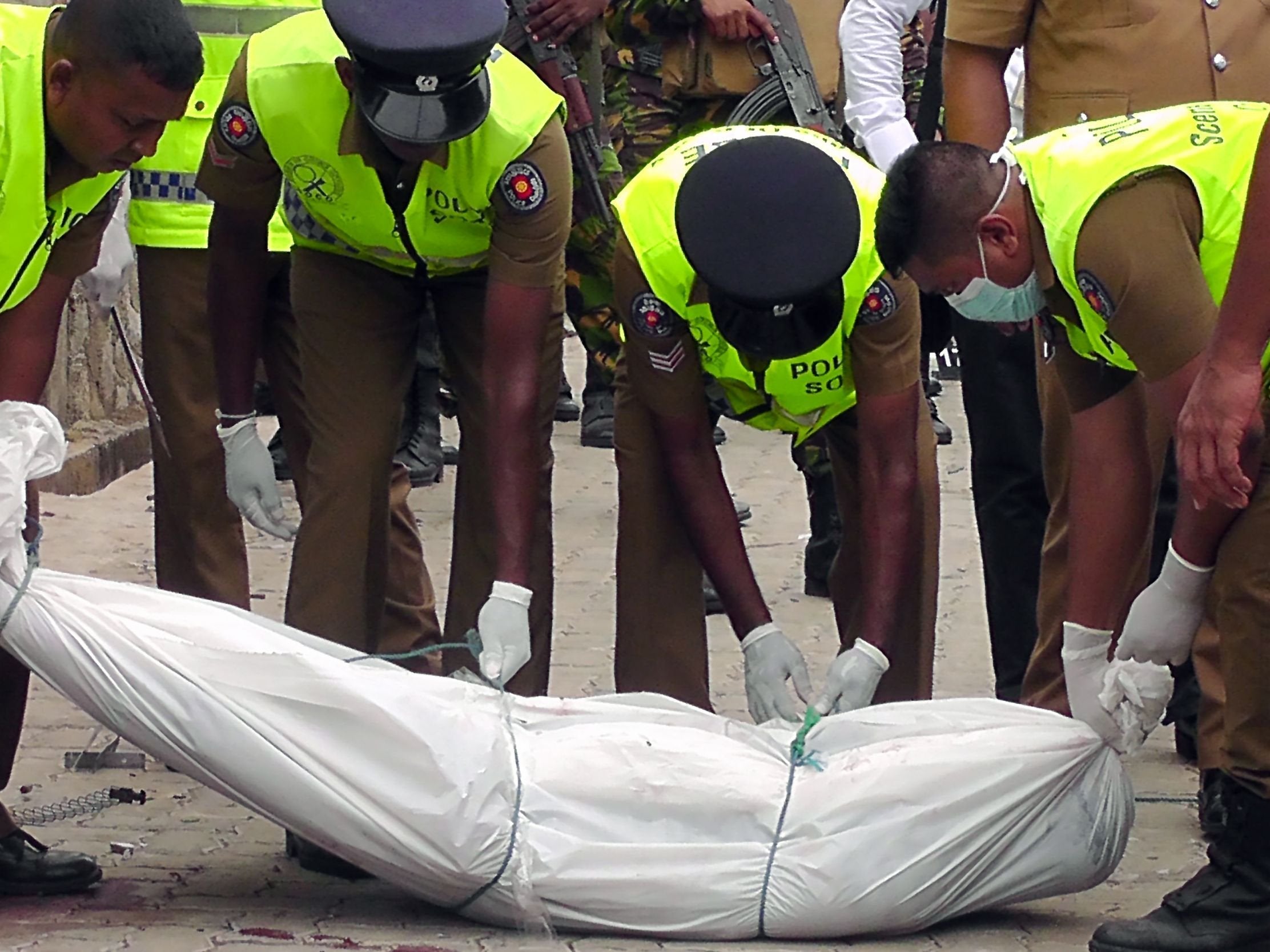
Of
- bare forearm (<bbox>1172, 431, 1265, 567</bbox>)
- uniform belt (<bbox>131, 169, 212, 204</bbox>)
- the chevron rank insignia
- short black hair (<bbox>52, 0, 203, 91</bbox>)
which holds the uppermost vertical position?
short black hair (<bbox>52, 0, 203, 91</bbox>)

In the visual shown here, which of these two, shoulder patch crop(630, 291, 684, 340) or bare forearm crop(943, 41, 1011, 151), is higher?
bare forearm crop(943, 41, 1011, 151)

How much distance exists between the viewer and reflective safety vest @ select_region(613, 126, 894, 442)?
3.29 meters

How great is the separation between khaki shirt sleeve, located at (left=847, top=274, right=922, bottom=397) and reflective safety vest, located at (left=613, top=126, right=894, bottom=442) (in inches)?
0.6

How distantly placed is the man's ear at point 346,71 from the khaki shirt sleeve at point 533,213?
270 millimetres

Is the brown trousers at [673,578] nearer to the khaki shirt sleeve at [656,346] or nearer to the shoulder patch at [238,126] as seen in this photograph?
the khaki shirt sleeve at [656,346]

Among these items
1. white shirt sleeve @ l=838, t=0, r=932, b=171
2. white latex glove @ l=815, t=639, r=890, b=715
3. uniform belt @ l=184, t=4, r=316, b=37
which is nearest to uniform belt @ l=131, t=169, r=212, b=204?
uniform belt @ l=184, t=4, r=316, b=37

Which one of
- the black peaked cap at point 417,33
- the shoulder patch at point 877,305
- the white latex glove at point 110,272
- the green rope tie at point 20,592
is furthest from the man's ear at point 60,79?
the shoulder patch at point 877,305

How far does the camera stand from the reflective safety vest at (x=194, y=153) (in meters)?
4.00

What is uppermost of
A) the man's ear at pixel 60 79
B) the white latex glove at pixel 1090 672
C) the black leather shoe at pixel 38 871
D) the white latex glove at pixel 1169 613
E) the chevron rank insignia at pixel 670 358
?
the man's ear at pixel 60 79

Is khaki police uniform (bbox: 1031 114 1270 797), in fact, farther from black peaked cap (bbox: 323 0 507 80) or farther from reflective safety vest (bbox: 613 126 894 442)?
black peaked cap (bbox: 323 0 507 80)

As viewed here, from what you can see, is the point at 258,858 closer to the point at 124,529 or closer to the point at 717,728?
the point at 717,728

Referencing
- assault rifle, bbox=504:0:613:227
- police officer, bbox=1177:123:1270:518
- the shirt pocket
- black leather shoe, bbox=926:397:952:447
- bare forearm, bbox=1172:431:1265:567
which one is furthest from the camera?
black leather shoe, bbox=926:397:952:447

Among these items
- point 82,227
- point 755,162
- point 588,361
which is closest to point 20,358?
point 82,227

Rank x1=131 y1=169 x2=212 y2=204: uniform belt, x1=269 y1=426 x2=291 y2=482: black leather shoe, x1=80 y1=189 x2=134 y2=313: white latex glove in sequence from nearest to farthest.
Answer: x1=80 y1=189 x2=134 y2=313: white latex glove
x1=131 y1=169 x2=212 y2=204: uniform belt
x1=269 y1=426 x2=291 y2=482: black leather shoe
